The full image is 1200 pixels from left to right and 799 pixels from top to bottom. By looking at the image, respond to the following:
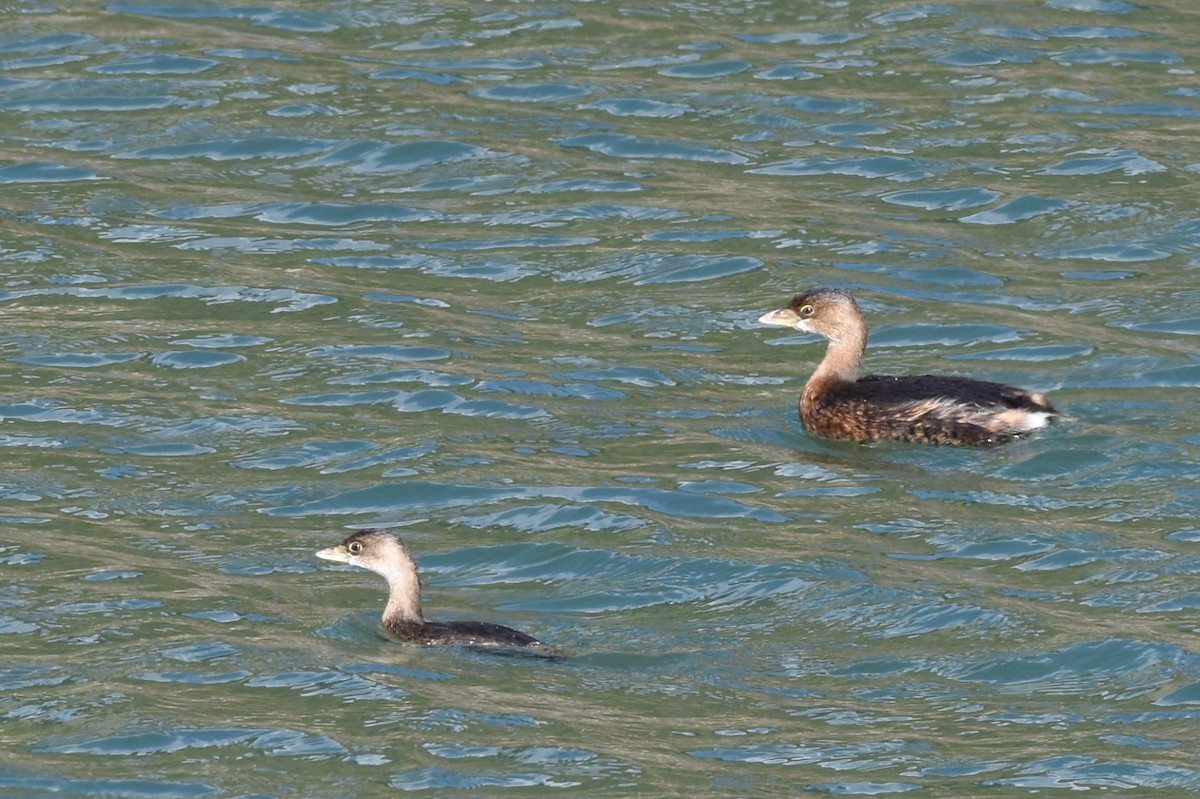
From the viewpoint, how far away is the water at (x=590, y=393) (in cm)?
895

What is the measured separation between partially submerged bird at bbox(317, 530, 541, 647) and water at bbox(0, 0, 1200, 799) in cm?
14

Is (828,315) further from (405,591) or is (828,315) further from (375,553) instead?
(405,591)

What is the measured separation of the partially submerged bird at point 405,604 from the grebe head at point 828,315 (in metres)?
3.68

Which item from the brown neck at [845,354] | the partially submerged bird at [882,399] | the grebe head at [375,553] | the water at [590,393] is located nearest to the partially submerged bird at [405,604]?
the grebe head at [375,553]

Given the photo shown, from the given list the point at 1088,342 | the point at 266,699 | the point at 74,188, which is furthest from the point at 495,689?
the point at 74,188

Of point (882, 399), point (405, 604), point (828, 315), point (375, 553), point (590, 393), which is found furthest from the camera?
point (828, 315)

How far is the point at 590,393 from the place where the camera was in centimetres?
1305

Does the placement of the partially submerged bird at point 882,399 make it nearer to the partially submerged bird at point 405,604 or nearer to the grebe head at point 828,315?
the grebe head at point 828,315

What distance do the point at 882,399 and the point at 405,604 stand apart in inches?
144

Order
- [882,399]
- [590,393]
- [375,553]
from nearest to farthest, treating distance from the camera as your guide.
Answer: [375,553]
[882,399]
[590,393]

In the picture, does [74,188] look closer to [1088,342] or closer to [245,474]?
[245,474]

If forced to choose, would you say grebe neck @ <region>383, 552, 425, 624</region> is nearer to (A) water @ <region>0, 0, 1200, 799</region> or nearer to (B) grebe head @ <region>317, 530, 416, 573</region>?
(B) grebe head @ <region>317, 530, 416, 573</region>

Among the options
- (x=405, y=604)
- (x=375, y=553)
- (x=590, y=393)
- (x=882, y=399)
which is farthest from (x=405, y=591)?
(x=882, y=399)

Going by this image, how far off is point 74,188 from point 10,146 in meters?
1.02
